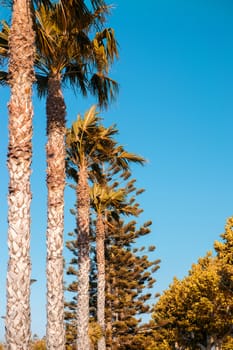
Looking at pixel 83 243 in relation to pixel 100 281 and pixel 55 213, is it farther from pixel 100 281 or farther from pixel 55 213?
pixel 100 281

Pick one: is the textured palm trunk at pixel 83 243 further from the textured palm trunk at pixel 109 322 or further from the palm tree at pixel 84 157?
the textured palm trunk at pixel 109 322

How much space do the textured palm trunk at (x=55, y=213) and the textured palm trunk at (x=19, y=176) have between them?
130 inches

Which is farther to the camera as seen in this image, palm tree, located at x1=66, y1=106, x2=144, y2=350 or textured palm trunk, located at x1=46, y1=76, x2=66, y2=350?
palm tree, located at x1=66, y1=106, x2=144, y2=350

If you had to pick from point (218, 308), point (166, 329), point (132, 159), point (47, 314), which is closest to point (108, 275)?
point (166, 329)

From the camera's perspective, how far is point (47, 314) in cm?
1148

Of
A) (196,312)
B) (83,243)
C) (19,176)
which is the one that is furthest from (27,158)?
(196,312)

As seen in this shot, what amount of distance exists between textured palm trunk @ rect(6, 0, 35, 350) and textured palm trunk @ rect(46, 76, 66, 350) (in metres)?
3.31

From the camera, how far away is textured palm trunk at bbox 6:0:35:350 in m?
7.46

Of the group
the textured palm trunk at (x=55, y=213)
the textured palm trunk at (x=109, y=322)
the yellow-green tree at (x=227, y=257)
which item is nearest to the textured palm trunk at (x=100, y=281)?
the yellow-green tree at (x=227, y=257)

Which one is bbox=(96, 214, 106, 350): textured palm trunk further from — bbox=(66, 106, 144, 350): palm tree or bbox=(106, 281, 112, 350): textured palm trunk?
bbox=(106, 281, 112, 350): textured palm trunk

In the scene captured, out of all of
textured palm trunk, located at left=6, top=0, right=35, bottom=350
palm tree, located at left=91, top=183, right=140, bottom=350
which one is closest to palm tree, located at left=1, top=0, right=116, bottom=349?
textured palm trunk, located at left=6, top=0, right=35, bottom=350

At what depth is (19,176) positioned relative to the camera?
322 inches

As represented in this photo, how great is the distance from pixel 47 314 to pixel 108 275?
31.3 meters

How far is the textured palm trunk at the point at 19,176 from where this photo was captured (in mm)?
7457
